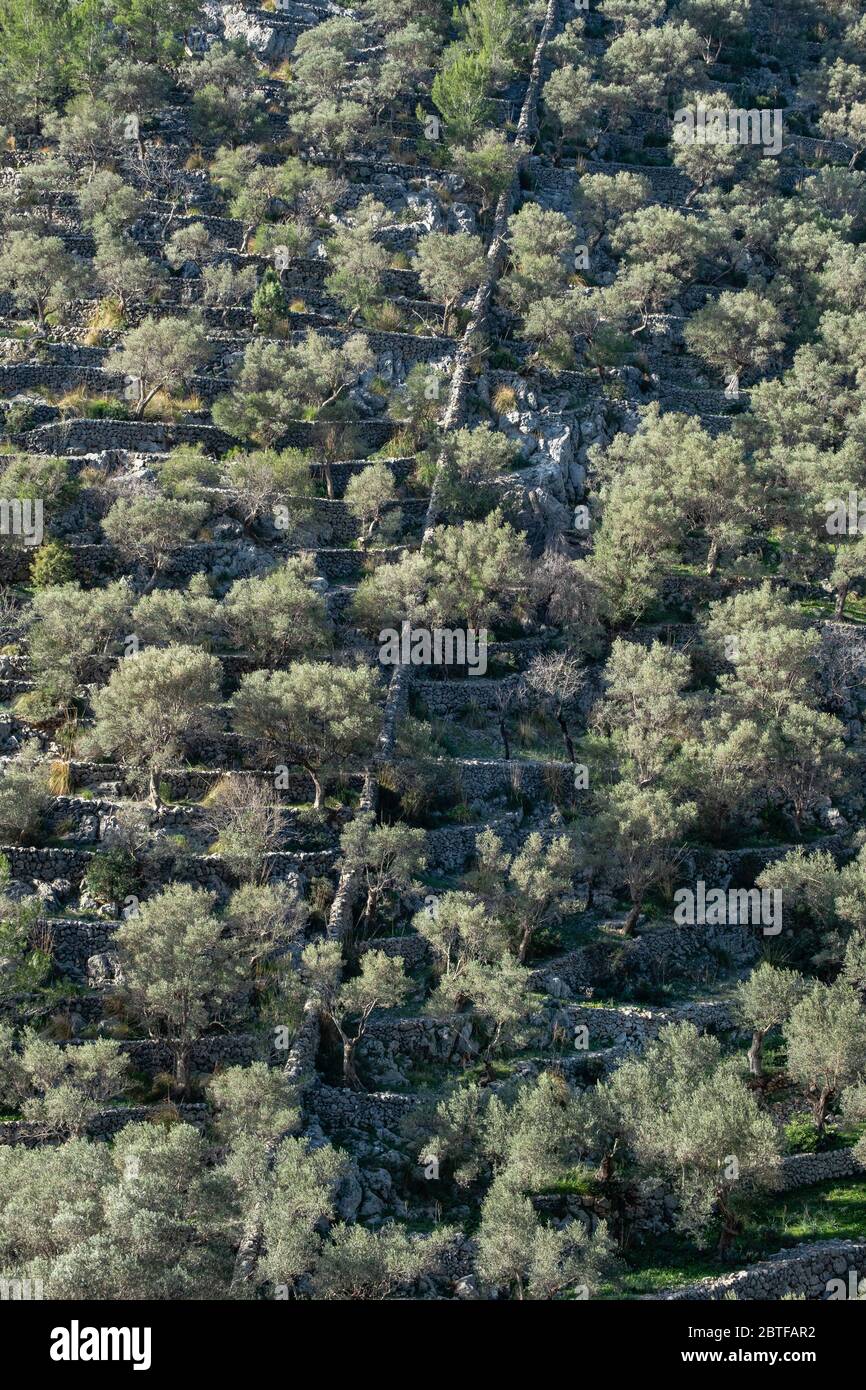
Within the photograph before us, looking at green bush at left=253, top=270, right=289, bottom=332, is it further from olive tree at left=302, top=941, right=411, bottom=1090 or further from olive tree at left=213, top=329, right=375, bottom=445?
olive tree at left=302, top=941, right=411, bottom=1090

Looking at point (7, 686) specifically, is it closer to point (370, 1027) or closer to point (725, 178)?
point (370, 1027)

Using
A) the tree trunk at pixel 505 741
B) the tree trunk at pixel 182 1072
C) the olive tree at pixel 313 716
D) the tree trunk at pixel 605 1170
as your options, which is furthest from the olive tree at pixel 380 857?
the tree trunk at pixel 605 1170

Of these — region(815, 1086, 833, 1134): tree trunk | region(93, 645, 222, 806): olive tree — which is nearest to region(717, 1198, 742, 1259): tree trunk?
region(815, 1086, 833, 1134): tree trunk

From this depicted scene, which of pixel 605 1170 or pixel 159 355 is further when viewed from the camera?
pixel 159 355

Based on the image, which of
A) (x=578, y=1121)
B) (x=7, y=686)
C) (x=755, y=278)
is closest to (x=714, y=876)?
(x=578, y=1121)
